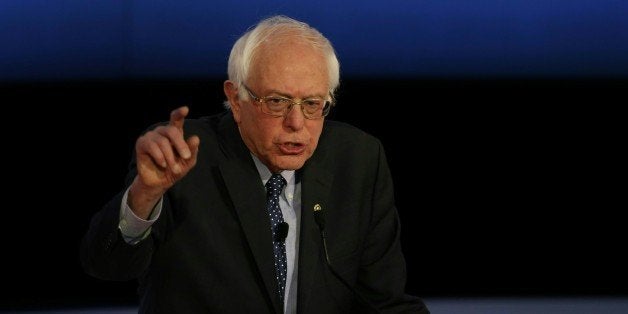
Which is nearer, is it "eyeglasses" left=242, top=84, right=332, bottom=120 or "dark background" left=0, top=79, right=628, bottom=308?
"eyeglasses" left=242, top=84, right=332, bottom=120

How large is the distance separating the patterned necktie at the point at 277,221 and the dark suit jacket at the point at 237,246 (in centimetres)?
3

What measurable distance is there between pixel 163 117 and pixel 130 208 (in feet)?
5.23

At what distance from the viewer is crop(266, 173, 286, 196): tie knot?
6.36 feet

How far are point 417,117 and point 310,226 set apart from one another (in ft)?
4.94

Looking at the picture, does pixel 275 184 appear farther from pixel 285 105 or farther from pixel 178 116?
pixel 178 116

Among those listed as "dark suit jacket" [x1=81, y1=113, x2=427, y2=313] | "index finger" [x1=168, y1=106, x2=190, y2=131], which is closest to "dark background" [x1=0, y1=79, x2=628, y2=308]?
"dark suit jacket" [x1=81, y1=113, x2=427, y2=313]

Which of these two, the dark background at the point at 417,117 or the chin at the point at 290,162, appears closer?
the chin at the point at 290,162

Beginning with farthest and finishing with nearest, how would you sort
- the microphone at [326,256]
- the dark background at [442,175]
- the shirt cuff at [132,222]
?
the dark background at [442,175]
the microphone at [326,256]
the shirt cuff at [132,222]

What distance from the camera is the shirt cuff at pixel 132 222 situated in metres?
1.68

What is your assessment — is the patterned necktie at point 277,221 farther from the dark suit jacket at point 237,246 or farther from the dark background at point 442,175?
the dark background at point 442,175

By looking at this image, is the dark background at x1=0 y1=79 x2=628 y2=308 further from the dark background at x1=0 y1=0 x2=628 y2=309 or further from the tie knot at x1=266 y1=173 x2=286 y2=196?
the tie knot at x1=266 y1=173 x2=286 y2=196

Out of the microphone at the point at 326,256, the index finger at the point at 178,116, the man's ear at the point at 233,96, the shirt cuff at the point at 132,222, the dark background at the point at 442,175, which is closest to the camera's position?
the index finger at the point at 178,116

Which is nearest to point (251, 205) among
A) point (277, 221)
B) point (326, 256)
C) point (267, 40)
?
point (277, 221)

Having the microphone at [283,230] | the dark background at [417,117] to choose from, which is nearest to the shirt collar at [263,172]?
the microphone at [283,230]
